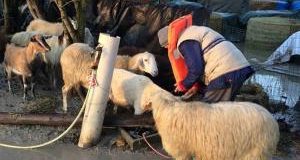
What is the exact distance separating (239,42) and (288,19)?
157 cm

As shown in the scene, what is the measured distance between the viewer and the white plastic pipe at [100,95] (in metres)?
6.09

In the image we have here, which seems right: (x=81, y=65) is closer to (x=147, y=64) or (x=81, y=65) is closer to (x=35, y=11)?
(x=147, y=64)

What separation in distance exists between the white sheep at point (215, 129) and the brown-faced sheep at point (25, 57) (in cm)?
323

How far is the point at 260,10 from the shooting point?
57.6 feet

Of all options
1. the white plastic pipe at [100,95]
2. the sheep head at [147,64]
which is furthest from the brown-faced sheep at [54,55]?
the white plastic pipe at [100,95]

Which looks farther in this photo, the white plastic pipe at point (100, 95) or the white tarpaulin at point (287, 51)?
the white tarpaulin at point (287, 51)

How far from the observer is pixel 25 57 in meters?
8.22

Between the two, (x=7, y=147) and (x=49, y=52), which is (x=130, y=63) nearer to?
(x=49, y=52)

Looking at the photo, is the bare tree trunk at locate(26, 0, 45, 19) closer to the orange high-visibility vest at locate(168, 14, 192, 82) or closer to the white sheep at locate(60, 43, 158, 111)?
the white sheep at locate(60, 43, 158, 111)

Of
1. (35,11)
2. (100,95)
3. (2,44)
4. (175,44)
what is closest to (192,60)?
(175,44)

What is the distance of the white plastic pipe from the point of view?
6090 mm

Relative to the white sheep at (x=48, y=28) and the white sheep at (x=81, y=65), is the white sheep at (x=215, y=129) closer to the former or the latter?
the white sheep at (x=81, y=65)

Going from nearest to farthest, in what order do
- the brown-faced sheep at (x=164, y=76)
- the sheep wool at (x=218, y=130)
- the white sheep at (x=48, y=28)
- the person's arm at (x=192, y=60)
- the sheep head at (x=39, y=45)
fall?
the sheep wool at (x=218, y=130) < the person's arm at (x=192, y=60) < the sheep head at (x=39, y=45) < the brown-faced sheep at (x=164, y=76) < the white sheep at (x=48, y=28)

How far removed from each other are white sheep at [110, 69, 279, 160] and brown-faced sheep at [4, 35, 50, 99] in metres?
3.23
